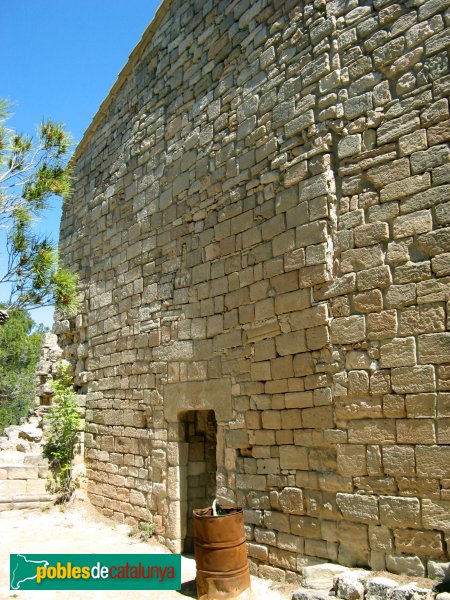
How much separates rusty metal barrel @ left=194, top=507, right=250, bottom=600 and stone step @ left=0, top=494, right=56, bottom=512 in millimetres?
4150

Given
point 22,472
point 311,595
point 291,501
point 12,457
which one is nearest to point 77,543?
point 22,472

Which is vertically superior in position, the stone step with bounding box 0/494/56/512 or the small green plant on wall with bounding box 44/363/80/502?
the small green plant on wall with bounding box 44/363/80/502

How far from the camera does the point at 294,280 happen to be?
5.31 meters

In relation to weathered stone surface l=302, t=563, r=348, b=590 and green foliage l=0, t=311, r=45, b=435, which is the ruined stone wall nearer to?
weathered stone surface l=302, t=563, r=348, b=590

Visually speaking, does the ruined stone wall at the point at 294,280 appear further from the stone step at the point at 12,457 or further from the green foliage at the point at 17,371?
the green foliage at the point at 17,371

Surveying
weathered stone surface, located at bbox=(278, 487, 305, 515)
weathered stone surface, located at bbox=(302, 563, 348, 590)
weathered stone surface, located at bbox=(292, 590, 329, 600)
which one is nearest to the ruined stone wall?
weathered stone surface, located at bbox=(278, 487, 305, 515)

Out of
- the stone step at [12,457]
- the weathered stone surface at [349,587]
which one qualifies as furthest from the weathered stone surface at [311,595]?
the stone step at [12,457]

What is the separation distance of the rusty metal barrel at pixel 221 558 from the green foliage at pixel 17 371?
54.8 feet

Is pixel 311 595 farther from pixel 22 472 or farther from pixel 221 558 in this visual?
pixel 22 472

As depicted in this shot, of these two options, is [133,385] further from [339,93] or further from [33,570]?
[339,93]

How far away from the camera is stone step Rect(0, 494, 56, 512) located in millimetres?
8312

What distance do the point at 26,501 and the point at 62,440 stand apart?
96cm

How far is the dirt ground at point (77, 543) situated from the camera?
527cm

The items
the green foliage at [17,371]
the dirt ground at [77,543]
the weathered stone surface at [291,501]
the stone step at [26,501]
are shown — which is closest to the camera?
the weathered stone surface at [291,501]
